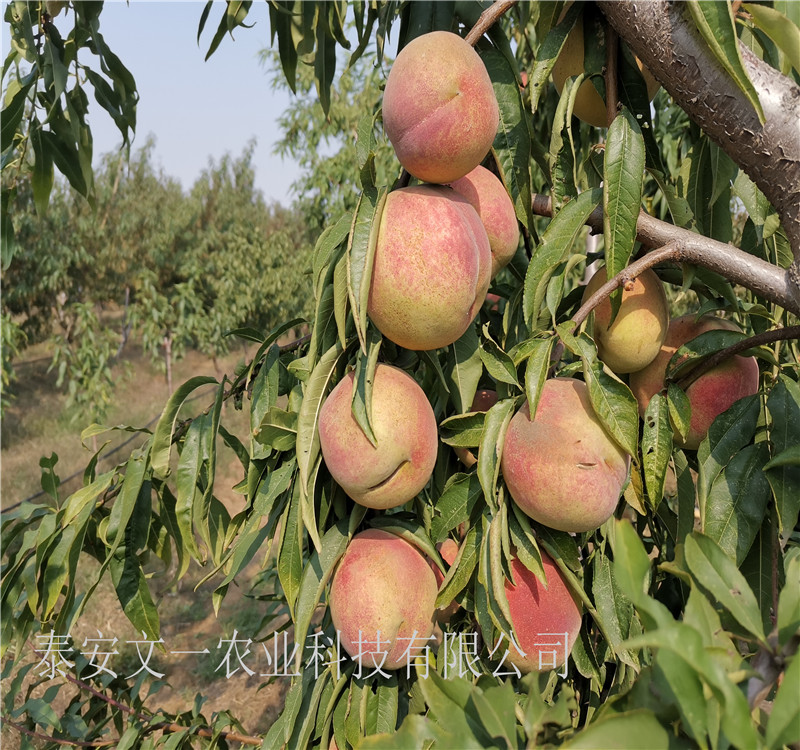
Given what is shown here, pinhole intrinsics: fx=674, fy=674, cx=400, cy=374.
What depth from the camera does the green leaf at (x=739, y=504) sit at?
661 mm

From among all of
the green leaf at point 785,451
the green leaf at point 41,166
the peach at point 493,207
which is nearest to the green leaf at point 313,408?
the peach at point 493,207

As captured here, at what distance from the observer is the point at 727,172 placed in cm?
85

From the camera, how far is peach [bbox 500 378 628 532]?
0.64 metres

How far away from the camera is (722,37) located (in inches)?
21.3

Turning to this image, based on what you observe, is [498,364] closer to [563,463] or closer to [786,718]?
[563,463]

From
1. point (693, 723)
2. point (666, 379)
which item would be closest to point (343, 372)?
point (666, 379)

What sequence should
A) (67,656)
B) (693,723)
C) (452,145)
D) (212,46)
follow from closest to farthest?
(693,723), (452,145), (212,46), (67,656)

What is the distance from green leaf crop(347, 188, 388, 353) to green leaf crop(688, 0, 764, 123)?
0.99ft

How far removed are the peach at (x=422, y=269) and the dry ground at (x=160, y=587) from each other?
444 millimetres

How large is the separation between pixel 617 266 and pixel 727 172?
12.2 inches

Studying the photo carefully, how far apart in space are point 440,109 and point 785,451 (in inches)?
18.0

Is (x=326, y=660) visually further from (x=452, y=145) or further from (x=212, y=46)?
(x=212, y=46)

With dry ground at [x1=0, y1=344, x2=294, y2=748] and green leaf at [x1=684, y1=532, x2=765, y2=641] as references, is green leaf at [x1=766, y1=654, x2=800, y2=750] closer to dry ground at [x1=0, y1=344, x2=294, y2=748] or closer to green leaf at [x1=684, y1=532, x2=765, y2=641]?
green leaf at [x1=684, y1=532, x2=765, y2=641]

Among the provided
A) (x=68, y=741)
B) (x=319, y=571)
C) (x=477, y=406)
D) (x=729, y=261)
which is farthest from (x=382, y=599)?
(x=68, y=741)
